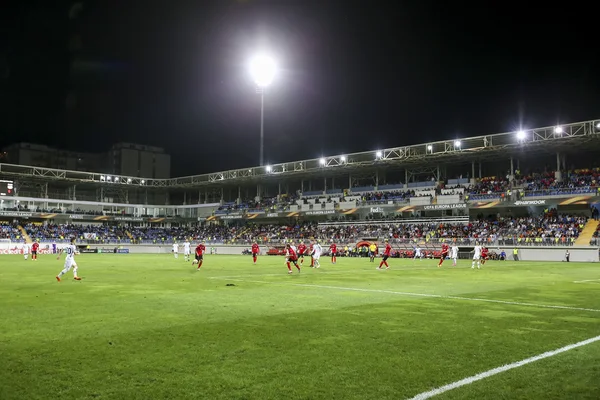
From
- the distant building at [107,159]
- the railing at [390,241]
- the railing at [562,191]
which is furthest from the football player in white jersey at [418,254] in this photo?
the distant building at [107,159]

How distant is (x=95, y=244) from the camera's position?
79.7 meters

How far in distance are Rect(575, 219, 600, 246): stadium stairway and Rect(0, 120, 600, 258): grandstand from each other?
0.52 feet

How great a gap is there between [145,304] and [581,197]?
2218 inches

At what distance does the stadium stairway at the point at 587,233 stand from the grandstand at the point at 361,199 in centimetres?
16

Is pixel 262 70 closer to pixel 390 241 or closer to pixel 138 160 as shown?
pixel 390 241

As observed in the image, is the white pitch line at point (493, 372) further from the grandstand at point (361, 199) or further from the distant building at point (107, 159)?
the distant building at point (107, 159)

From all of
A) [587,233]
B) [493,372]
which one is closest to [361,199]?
[587,233]

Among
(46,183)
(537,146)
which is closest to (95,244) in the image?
(46,183)

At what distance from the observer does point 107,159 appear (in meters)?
122

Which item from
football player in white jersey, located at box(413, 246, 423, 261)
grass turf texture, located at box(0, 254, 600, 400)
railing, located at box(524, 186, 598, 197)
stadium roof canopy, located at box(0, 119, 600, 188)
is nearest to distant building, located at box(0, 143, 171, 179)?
stadium roof canopy, located at box(0, 119, 600, 188)

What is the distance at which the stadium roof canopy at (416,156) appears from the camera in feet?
190

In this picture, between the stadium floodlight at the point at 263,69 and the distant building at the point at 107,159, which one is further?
the distant building at the point at 107,159

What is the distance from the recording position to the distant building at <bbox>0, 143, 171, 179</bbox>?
364 ft

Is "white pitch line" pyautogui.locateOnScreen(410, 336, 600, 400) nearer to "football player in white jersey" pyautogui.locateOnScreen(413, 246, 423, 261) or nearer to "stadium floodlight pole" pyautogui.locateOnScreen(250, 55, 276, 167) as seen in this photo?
"football player in white jersey" pyautogui.locateOnScreen(413, 246, 423, 261)
